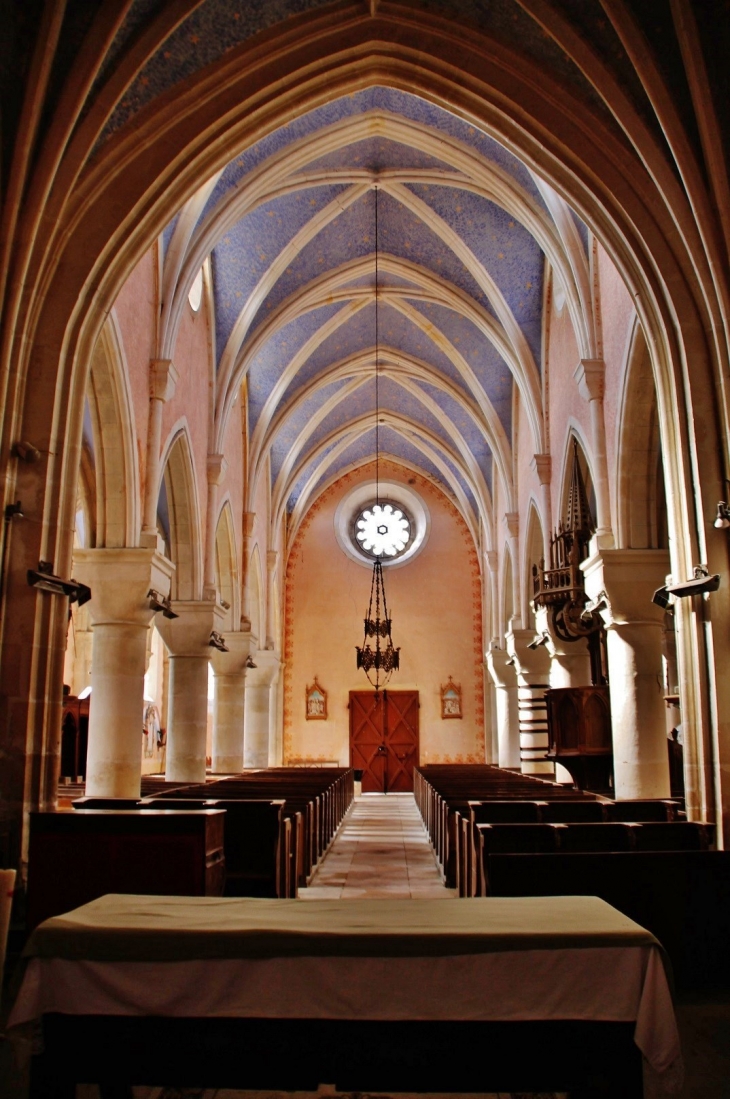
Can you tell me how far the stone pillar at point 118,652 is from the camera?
35.0 feet

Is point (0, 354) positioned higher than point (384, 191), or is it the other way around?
point (384, 191)

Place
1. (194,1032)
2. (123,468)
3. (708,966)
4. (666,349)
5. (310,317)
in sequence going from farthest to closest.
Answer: (310,317) < (123,468) < (666,349) < (708,966) < (194,1032)

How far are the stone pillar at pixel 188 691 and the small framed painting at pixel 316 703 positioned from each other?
11332mm

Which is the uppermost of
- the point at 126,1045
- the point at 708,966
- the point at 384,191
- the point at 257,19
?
the point at 384,191

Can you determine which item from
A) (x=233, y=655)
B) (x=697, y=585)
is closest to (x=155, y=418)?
(x=697, y=585)

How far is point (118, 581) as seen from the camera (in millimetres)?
11016

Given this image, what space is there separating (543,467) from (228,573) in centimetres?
680

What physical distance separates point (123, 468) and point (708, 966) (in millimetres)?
8025

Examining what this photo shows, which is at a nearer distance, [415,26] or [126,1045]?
[126,1045]

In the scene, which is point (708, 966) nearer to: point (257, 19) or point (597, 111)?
point (597, 111)

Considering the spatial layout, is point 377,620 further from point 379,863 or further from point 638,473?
point 638,473

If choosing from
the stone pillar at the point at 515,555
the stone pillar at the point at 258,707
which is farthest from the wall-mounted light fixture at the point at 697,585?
the stone pillar at the point at 258,707

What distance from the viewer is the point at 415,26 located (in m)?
9.55

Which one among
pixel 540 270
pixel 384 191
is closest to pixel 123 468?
pixel 384 191
